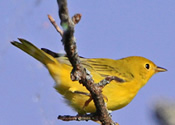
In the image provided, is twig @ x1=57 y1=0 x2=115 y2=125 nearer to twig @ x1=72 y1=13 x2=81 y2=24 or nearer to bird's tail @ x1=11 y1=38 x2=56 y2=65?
twig @ x1=72 y1=13 x2=81 y2=24

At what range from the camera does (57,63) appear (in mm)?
5500

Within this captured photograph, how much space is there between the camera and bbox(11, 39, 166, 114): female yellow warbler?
17.7ft

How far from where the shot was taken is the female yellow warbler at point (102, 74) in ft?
17.7

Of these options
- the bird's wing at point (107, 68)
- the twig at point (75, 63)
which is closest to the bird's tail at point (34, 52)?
the bird's wing at point (107, 68)

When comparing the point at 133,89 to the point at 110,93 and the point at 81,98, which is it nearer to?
the point at 110,93

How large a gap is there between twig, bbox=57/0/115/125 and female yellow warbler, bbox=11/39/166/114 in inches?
32.0

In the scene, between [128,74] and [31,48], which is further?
[128,74]

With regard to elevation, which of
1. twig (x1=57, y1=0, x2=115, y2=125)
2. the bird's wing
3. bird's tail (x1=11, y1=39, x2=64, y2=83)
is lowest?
twig (x1=57, y1=0, x2=115, y2=125)

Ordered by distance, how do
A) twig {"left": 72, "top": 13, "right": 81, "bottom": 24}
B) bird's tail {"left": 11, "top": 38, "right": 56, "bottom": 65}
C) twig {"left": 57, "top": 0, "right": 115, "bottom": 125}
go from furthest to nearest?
bird's tail {"left": 11, "top": 38, "right": 56, "bottom": 65}
twig {"left": 72, "top": 13, "right": 81, "bottom": 24}
twig {"left": 57, "top": 0, "right": 115, "bottom": 125}

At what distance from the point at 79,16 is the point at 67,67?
8.70 feet

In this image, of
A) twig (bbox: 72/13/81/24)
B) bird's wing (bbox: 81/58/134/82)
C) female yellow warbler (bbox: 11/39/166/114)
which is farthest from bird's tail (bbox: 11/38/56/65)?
Result: twig (bbox: 72/13/81/24)

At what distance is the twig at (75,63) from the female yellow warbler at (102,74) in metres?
0.81

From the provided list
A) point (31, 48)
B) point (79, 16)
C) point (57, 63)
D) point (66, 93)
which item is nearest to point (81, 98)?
point (66, 93)

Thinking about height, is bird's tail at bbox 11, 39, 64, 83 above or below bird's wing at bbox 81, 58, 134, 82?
A: below
